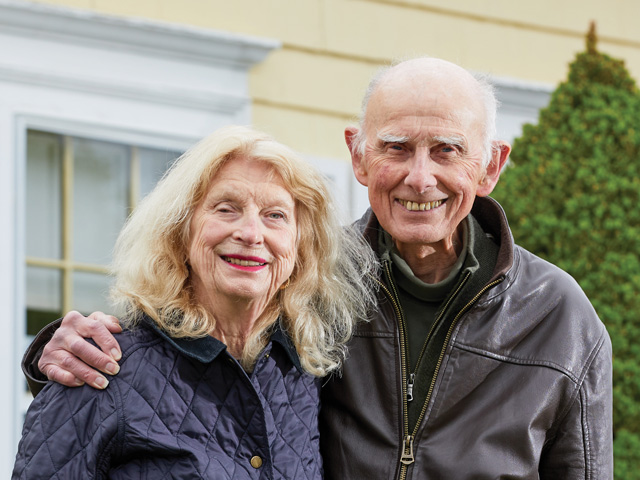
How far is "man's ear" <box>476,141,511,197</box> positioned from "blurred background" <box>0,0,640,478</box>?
1.98 metres

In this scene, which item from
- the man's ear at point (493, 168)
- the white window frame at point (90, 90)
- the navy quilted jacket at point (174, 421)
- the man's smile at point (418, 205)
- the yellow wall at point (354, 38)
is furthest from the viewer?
the yellow wall at point (354, 38)

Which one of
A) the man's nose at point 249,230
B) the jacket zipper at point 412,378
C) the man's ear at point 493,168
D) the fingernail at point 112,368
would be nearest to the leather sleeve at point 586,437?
the jacket zipper at point 412,378

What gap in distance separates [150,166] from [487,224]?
253cm

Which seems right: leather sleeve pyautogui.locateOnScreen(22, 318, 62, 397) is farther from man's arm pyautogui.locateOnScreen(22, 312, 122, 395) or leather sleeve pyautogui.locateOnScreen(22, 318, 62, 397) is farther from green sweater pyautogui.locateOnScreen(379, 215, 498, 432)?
green sweater pyautogui.locateOnScreen(379, 215, 498, 432)

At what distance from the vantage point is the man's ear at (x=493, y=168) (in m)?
3.68

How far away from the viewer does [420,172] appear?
349 centimetres

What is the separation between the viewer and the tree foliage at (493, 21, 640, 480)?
5.53 m

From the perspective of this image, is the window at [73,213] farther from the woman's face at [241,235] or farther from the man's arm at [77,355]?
the woman's face at [241,235]

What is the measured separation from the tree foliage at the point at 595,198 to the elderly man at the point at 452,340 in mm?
1991

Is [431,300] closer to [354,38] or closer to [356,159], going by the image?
[356,159]

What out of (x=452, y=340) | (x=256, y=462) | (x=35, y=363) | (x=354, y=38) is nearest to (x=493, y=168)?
(x=452, y=340)

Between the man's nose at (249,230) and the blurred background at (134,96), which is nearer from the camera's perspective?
the man's nose at (249,230)

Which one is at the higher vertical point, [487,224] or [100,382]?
[487,224]

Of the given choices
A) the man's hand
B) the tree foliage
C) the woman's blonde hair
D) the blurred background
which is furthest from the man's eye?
the tree foliage
